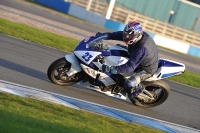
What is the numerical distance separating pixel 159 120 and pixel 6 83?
307 cm

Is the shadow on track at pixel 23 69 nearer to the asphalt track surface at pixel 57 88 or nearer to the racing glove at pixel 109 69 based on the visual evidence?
the asphalt track surface at pixel 57 88

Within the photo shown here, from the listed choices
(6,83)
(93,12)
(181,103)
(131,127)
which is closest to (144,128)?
(131,127)

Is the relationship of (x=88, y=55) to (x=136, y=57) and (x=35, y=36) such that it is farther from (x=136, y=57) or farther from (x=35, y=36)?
(x=35, y=36)

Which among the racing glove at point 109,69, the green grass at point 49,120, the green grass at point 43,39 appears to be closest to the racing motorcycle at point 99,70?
the racing glove at point 109,69

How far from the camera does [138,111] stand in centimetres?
1119

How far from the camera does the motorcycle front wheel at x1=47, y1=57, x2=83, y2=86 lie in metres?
10.9

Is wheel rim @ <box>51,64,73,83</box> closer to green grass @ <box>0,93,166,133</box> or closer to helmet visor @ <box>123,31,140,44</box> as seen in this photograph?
helmet visor @ <box>123,31,140,44</box>

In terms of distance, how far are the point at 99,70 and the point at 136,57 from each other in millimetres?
873

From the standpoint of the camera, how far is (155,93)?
11.5 metres

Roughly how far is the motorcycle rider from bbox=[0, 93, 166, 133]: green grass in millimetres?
1401

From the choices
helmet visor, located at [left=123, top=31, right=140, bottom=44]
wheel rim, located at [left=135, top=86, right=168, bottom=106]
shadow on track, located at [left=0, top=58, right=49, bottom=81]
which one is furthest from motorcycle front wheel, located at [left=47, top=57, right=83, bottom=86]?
wheel rim, located at [left=135, top=86, right=168, bottom=106]

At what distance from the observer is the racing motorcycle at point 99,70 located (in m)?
10.9

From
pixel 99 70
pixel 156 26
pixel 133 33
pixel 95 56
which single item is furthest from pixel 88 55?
pixel 156 26

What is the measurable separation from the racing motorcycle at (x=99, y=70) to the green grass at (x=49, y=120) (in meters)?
1.64
